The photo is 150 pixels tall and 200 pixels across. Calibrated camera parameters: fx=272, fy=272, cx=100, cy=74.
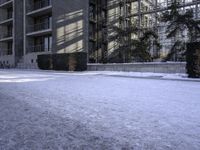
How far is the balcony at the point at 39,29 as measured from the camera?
115 ft

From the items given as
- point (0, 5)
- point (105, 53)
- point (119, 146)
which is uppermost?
point (0, 5)

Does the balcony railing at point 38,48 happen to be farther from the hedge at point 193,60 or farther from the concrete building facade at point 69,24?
the hedge at point 193,60

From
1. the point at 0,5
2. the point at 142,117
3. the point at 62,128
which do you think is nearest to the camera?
the point at 62,128

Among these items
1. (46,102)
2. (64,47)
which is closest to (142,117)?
(46,102)

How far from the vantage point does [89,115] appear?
566 centimetres

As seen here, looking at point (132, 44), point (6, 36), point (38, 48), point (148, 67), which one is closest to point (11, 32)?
point (6, 36)

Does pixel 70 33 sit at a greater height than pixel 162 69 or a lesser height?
greater

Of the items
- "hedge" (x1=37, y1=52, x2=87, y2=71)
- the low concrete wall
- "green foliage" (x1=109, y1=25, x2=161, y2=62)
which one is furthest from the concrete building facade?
the low concrete wall

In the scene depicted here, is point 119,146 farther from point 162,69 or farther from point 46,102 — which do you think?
point 162,69

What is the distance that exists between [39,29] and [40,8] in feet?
9.34

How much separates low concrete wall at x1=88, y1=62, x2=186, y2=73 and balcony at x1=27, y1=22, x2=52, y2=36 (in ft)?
35.3

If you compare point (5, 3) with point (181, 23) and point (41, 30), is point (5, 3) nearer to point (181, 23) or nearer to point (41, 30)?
point (41, 30)

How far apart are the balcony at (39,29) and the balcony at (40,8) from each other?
159 cm

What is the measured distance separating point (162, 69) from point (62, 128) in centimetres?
1720
